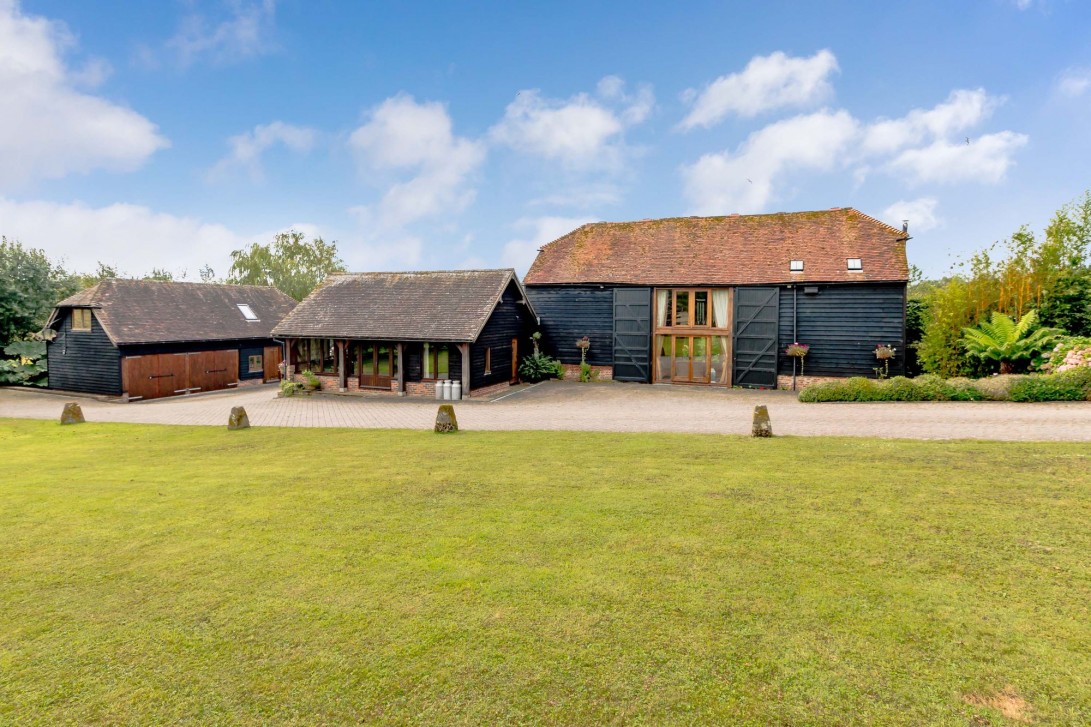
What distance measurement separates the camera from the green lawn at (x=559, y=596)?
373 centimetres

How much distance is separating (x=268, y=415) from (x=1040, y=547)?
18533 millimetres

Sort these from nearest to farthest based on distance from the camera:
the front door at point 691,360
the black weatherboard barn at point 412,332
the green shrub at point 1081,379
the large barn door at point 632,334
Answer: the green shrub at point 1081,379
the black weatherboard barn at point 412,332
the front door at point 691,360
the large barn door at point 632,334

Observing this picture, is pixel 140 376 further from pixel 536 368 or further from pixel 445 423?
pixel 445 423

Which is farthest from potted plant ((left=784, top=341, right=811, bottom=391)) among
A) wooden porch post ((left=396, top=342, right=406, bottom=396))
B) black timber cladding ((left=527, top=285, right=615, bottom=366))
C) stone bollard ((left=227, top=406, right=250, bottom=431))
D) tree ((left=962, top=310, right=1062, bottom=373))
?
stone bollard ((left=227, top=406, right=250, bottom=431))

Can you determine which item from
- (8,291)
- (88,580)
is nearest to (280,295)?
(8,291)

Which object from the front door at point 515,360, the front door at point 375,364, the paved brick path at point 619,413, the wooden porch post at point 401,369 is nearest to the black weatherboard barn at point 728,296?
the front door at point 515,360

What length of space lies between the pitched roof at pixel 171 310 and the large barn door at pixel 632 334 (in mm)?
18190

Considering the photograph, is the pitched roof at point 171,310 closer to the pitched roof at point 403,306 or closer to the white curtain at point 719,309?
the pitched roof at point 403,306

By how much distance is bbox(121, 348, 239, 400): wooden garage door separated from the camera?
2352 centimetres

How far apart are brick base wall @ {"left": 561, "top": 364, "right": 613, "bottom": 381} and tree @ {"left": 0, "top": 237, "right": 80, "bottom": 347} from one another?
25.8 m

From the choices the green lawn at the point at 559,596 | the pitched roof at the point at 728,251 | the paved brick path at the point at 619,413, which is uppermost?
the pitched roof at the point at 728,251

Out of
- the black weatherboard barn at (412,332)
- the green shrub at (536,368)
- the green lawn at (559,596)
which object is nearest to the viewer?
the green lawn at (559,596)

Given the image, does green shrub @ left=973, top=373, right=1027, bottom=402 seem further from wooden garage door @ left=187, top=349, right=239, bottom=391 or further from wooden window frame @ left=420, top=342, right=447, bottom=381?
wooden garage door @ left=187, top=349, right=239, bottom=391

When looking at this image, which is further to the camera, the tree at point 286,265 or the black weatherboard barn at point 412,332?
the tree at point 286,265
